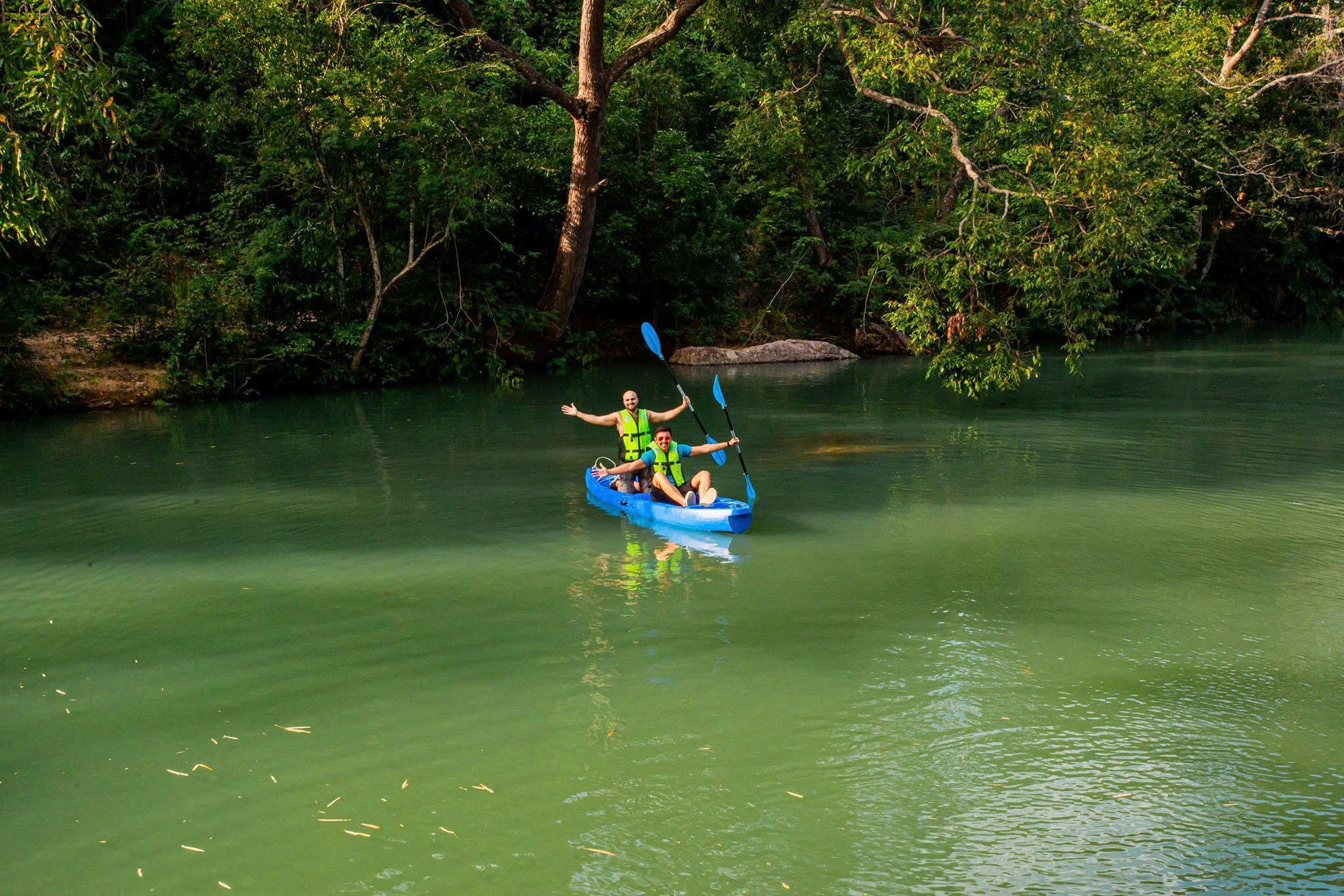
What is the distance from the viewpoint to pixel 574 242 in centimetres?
2073

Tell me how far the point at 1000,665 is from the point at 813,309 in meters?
22.2

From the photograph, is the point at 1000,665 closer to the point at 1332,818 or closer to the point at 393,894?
the point at 1332,818

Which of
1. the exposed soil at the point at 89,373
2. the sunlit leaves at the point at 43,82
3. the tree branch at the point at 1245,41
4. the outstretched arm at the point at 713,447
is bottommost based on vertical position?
the outstretched arm at the point at 713,447

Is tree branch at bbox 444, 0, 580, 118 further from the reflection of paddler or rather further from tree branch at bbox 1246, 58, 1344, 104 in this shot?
tree branch at bbox 1246, 58, 1344, 104

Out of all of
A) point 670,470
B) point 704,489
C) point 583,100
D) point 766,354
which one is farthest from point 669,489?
point 766,354

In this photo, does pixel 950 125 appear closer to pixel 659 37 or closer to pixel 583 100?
pixel 659 37

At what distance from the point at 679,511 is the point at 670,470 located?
58 cm

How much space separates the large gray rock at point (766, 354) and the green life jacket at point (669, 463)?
14596 millimetres

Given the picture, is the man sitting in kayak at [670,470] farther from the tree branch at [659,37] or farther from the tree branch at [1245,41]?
the tree branch at [1245,41]

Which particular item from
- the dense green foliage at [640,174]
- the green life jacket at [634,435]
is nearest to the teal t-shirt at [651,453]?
the green life jacket at [634,435]

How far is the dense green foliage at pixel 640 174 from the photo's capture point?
47.3 ft

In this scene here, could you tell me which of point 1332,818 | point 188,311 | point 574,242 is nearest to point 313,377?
point 188,311

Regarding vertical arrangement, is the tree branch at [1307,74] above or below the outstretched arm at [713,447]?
above

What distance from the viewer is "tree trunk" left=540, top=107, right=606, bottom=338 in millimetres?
19469
